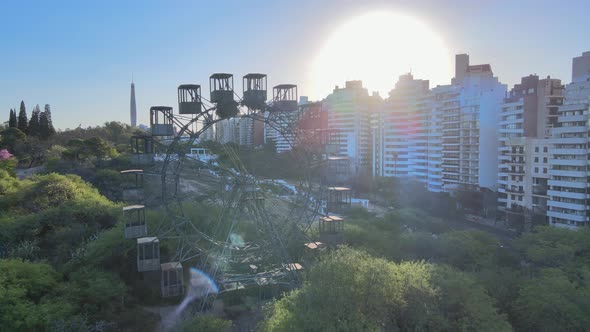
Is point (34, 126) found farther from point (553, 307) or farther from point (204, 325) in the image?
point (553, 307)

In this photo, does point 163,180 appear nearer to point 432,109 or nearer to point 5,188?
point 5,188

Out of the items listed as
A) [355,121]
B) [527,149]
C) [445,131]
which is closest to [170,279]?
[527,149]

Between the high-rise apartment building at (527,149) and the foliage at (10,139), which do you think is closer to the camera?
the high-rise apartment building at (527,149)

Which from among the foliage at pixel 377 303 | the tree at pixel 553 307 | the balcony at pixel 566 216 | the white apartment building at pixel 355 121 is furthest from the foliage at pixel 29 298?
the white apartment building at pixel 355 121

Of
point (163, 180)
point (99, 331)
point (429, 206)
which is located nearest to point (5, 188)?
point (163, 180)

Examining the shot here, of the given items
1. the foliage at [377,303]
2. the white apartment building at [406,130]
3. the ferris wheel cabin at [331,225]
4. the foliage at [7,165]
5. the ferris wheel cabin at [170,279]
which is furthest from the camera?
the white apartment building at [406,130]

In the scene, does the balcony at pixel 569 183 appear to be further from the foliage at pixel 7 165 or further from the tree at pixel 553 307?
the foliage at pixel 7 165
